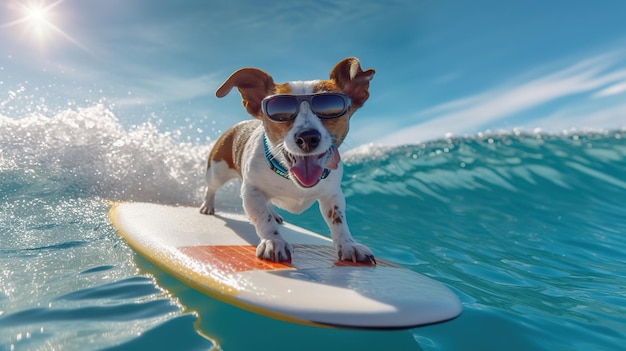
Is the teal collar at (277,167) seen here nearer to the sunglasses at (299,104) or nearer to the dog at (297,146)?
the dog at (297,146)

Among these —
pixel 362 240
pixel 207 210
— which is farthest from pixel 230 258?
pixel 362 240

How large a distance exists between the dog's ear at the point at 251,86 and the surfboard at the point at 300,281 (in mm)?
964

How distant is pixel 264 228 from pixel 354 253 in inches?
23.0

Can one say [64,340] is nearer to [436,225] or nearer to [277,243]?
[277,243]

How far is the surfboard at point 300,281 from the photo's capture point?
188 centimetres

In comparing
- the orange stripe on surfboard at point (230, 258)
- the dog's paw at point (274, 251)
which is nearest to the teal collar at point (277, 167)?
the dog's paw at point (274, 251)

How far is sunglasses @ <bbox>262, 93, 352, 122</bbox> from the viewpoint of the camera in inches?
100

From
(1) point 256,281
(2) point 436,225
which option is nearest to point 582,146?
(2) point 436,225

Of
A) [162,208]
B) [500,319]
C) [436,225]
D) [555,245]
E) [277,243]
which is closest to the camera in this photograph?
[500,319]

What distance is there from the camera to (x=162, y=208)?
183 inches

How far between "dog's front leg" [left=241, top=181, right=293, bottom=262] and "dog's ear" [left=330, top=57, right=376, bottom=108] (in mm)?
885

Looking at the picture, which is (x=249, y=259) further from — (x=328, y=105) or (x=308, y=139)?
(x=328, y=105)

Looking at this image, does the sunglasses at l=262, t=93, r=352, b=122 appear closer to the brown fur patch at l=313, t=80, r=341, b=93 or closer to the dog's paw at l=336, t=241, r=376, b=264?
the brown fur patch at l=313, t=80, r=341, b=93

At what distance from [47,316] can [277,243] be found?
1.22 m
